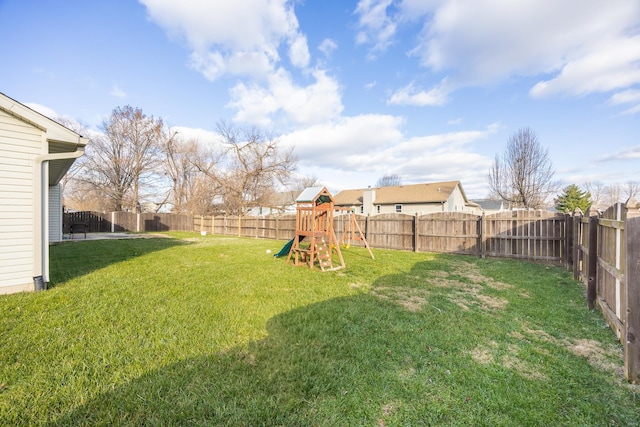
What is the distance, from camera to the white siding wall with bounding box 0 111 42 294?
438cm

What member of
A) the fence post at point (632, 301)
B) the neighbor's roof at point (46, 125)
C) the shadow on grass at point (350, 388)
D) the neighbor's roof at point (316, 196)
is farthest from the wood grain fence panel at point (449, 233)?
the neighbor's roof at point (46, 125)

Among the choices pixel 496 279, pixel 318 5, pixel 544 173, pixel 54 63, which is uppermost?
pixel 318 5

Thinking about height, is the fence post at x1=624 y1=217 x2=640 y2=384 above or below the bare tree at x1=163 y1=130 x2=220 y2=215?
below

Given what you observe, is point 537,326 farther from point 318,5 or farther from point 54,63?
point 54,63

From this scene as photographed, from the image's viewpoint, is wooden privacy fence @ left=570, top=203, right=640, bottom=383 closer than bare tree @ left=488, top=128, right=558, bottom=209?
Yes

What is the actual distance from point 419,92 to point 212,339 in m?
12.9

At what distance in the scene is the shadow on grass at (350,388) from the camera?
6.06 feet

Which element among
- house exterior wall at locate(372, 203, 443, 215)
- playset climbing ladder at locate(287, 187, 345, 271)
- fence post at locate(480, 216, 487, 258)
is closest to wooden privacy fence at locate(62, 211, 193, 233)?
playset climbing ladder at locate(287, 187, 345, 271)

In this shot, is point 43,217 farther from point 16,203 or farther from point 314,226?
point 314,226

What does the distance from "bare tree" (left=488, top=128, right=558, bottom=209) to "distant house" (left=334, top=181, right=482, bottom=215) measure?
5856mm

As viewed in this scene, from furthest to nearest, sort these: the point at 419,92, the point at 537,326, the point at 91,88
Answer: the point at 419,92
the point at 91,88
the point at 537,326

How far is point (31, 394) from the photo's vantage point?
2004mm

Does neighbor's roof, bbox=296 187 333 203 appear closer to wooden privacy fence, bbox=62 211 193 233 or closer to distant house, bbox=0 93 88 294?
distant house, bbox=0 93 88 294

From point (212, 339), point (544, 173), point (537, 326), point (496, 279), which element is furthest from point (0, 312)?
point (544, 173)
